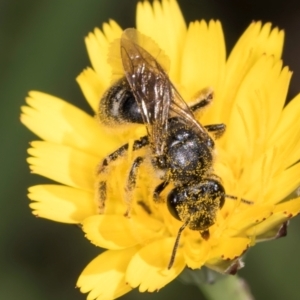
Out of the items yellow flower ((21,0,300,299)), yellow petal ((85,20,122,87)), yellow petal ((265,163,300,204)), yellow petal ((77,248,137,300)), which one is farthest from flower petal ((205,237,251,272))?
yellow petal ((85,20,122,87))

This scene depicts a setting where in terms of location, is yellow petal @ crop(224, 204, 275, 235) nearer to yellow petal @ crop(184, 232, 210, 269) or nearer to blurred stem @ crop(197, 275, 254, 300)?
yellow petal @ crop(184, 232, 210, 269)

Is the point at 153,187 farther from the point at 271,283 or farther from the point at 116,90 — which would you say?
the point at 271,283

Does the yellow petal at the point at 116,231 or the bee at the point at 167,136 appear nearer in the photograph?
the bee at the point at 167,136

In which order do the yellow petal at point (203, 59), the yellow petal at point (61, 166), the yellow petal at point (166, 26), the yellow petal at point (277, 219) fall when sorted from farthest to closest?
the yellow petal at point (166, 26) → the yellow petal at point (203, 59) → the yellow petal at point (61, 166) → the yellow petal at point (277, 219)

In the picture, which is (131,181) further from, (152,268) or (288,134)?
(288,134)

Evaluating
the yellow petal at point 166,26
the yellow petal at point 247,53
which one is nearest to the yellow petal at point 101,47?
the yellow petal at point 166,26

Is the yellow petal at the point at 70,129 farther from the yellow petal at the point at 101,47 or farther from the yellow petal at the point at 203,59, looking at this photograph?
the yellow petal at the point at 203,59
